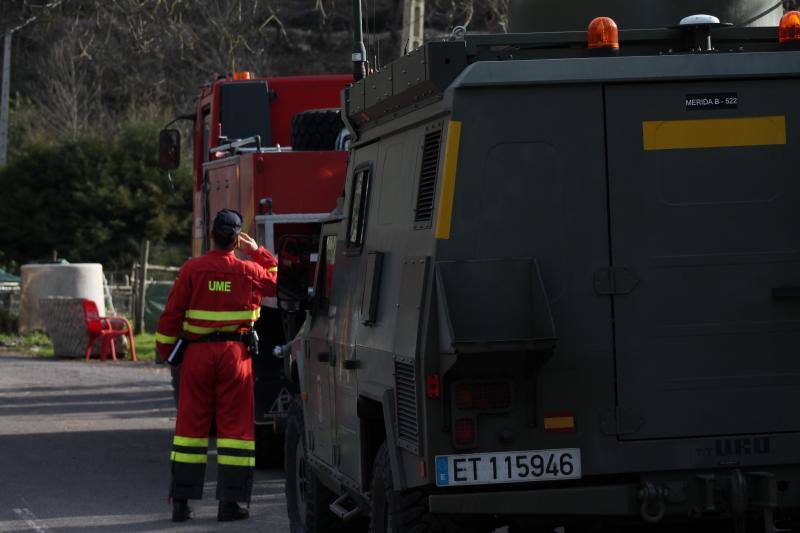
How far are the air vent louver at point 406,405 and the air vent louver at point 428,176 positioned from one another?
1.92 ft

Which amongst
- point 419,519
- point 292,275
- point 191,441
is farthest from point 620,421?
point 191,441

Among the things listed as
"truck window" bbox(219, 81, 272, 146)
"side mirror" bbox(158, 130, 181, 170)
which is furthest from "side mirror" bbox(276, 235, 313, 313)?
"side mirror" bbox(158, 130, 181, 170)

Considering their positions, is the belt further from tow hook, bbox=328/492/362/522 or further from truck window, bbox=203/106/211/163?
truck window, bbox=203/106/211/163

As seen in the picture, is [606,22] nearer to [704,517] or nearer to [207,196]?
[704,517]

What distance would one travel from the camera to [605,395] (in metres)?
6.07

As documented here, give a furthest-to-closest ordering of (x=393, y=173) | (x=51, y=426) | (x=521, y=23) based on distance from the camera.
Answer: (x=51, y=426) → (x=521, y=23) → (x=393, y=173)

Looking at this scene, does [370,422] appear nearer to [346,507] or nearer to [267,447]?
[346,507]

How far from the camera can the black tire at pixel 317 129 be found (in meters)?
12.9

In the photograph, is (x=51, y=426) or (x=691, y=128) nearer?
(x=691, y=128)

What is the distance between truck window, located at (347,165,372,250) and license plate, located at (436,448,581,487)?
170cm

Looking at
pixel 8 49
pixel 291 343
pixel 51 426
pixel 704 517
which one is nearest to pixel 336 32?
pixel 8 49

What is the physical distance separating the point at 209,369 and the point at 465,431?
13.2ft

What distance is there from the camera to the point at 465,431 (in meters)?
5.90

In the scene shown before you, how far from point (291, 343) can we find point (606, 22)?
3.44 metres
